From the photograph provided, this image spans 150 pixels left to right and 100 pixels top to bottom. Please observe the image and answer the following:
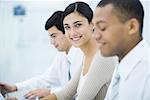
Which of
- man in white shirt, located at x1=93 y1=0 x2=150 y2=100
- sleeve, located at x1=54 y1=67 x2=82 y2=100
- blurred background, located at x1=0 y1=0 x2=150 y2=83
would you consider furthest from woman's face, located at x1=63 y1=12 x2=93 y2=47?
blurred background, located at x1=0 y1=0 x2=150 y2=83

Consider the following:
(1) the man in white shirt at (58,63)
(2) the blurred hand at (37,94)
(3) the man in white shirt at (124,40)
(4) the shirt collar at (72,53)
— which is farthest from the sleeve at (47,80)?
(3) the man in white shirt at (124,40)

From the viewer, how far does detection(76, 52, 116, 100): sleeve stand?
114 centimetres

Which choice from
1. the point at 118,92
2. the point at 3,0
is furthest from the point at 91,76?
the point at 3,0

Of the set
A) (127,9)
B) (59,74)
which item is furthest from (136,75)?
(59,74)

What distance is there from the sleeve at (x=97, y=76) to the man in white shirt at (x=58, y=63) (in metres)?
0.58

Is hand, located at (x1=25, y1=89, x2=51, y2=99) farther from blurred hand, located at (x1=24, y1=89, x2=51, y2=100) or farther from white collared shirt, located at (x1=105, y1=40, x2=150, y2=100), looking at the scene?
white collared shirt, located at (x1=105, y1=40, x2=150, y2=100)

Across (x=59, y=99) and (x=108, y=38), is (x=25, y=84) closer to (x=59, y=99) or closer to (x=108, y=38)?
(x=59, y=99)

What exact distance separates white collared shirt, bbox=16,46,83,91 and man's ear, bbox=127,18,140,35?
104 cm

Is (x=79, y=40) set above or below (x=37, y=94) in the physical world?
above

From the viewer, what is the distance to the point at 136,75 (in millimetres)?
813

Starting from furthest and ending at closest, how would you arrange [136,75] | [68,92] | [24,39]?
[24,39] → [68,92] → [136,75]

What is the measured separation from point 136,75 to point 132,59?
60 millimetres

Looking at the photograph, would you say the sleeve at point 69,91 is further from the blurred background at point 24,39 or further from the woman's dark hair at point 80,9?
the blurred background at point 24,39

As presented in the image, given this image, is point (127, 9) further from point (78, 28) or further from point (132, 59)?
point (78, 28)
